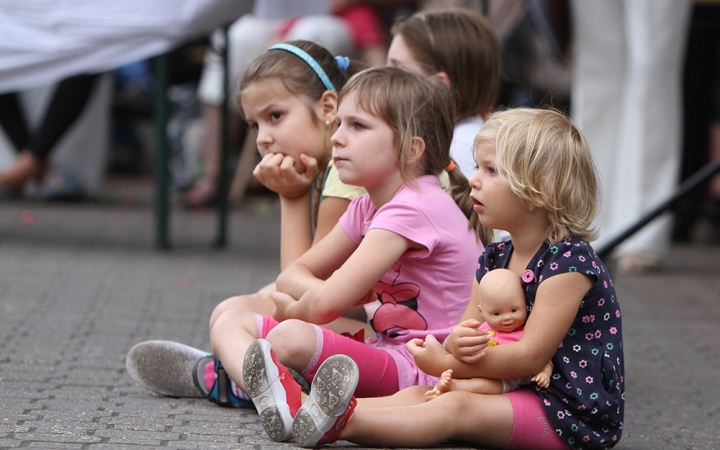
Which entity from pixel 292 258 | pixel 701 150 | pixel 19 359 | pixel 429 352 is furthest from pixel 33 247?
pixel 701 150

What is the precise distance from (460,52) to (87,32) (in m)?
2.20

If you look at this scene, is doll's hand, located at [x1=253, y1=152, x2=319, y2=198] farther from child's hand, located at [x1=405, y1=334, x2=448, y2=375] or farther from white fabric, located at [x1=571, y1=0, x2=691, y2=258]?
white fabric, located at [x1=571, y1=0, x2=691, y2=258]

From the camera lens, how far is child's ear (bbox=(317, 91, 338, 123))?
8.29 ft

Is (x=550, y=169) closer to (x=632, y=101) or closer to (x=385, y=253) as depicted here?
(x=385, y=253)

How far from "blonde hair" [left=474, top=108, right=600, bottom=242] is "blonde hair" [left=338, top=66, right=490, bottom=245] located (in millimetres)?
263

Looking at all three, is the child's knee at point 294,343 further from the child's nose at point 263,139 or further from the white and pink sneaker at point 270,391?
the child's nose at point 263,139

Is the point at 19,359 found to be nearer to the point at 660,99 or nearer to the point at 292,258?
the point at 292,258

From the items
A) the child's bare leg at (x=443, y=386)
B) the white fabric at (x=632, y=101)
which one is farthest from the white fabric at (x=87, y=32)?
the child's bare leg at (x=443, y=386)

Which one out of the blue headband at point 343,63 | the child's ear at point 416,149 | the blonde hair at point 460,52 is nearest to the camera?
the child's ear at point 416,149

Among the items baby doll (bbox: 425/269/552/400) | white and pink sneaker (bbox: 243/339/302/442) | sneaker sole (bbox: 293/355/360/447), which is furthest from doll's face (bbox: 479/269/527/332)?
white and pink sneaker (bbox: 243/339/302/442)

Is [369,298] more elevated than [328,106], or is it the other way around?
[328,106]

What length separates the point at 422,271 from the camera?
2268 mm

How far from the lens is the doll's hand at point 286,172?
246 cm

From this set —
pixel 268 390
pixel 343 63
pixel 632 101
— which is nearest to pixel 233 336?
pixel 268 390
